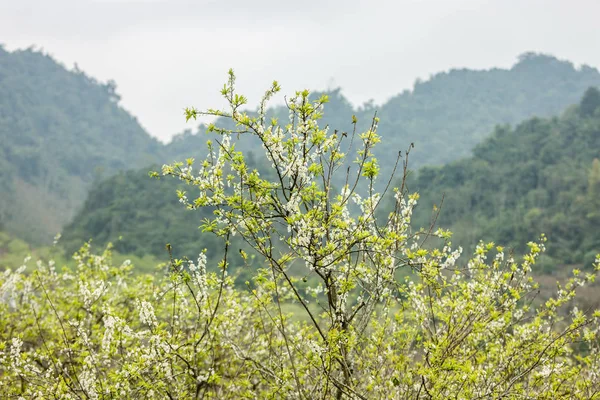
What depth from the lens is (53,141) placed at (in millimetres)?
110938

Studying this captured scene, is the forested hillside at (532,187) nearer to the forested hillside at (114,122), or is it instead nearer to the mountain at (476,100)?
the forested hillside at (114,122)

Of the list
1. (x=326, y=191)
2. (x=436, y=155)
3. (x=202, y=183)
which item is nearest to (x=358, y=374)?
(x=326, y=191)

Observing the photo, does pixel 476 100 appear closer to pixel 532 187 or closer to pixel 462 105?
pixel 462 105

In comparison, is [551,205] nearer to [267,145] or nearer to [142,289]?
[142,289]

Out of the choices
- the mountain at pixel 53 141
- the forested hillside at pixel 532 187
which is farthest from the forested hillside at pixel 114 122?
the forested hillside at pixel 532 187

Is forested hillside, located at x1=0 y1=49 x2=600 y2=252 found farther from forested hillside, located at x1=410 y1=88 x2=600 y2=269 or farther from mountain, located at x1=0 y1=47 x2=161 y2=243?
forested hillside, located at x1=410 y1=88 x2=600 y2=269

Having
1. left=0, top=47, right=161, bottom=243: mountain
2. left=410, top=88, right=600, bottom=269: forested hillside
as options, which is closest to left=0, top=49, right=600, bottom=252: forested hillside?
left=0, top=47, right=161, bottom=243: mountain

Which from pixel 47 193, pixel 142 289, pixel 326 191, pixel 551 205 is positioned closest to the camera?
pixel 326 191

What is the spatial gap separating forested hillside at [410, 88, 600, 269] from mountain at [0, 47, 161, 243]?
49.9 metres

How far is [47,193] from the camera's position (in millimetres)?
94500

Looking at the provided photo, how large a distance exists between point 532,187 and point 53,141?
97406 mm

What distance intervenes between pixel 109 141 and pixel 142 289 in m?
124

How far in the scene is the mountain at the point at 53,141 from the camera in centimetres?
8650

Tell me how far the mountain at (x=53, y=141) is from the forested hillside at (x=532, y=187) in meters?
49.9
